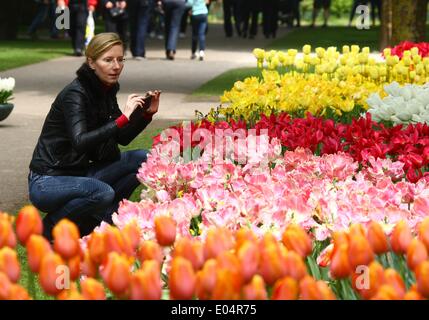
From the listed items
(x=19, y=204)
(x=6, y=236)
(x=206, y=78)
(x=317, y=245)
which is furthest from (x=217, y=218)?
(x=206, y=78)

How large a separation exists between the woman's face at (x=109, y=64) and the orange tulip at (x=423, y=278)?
3592 mm

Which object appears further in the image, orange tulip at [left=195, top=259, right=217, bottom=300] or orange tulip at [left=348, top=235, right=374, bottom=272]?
orange tulip at [left=348, top=235, right=374, bottom=272]

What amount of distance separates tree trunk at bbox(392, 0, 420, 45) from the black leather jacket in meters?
11.8

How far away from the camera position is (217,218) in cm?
400

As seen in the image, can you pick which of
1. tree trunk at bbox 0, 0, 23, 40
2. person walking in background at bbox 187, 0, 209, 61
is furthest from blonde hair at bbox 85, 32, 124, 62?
tree trunk at bbox 0, 0, 23, 40

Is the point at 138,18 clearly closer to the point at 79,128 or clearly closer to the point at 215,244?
the point at 79,128

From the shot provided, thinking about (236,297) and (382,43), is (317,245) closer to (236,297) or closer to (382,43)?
(236,297)

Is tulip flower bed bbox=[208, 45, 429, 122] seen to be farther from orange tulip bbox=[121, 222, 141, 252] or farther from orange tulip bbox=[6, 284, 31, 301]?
orange tulip bbox=[6, 284, 31, 301]

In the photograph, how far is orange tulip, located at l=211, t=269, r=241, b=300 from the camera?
2539 mm

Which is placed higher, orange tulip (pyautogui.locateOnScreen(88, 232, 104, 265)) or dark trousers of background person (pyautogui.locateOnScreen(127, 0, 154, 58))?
orange tulip (pyautogui.locateOnScreen(88, 232, 104, 265))

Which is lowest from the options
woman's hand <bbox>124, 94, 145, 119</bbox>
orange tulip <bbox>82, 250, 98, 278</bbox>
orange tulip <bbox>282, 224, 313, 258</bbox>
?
woman's hand <bbox>124, 94, 145, 119</bbox>

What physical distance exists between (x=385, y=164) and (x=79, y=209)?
1693mm

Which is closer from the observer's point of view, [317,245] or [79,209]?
[317,245]
